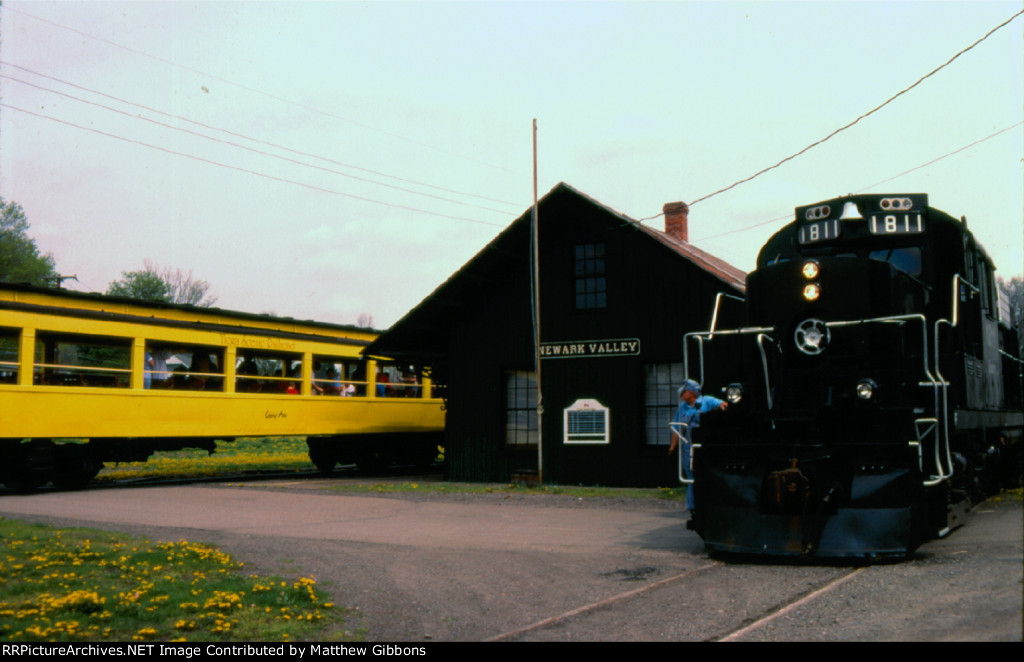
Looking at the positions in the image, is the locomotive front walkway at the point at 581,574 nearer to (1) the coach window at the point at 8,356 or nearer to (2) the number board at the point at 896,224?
(2) the number board at the point at 896,224

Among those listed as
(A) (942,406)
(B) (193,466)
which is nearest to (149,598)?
(A) (942,406)

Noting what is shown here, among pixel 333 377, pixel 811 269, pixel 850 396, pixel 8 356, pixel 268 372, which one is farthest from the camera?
pixel 333 377

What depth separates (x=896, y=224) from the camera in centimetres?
918

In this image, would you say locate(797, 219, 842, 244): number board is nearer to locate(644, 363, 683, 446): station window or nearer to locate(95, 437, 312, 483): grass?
locate(644, 363, 683, 446): station window

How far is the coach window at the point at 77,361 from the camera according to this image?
16.4 m

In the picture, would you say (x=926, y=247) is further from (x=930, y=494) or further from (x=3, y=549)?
(x=3, y=549)

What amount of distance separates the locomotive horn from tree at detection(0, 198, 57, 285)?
194 ft

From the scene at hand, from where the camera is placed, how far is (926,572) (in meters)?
7.17

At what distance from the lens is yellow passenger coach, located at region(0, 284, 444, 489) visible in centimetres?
1592

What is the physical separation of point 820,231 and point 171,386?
13.4m

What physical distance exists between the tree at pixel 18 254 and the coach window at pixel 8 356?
47.1m

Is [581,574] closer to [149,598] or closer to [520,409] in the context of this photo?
[149,598]

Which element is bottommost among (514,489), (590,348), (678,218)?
(514,489)

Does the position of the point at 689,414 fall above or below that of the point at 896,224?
below
